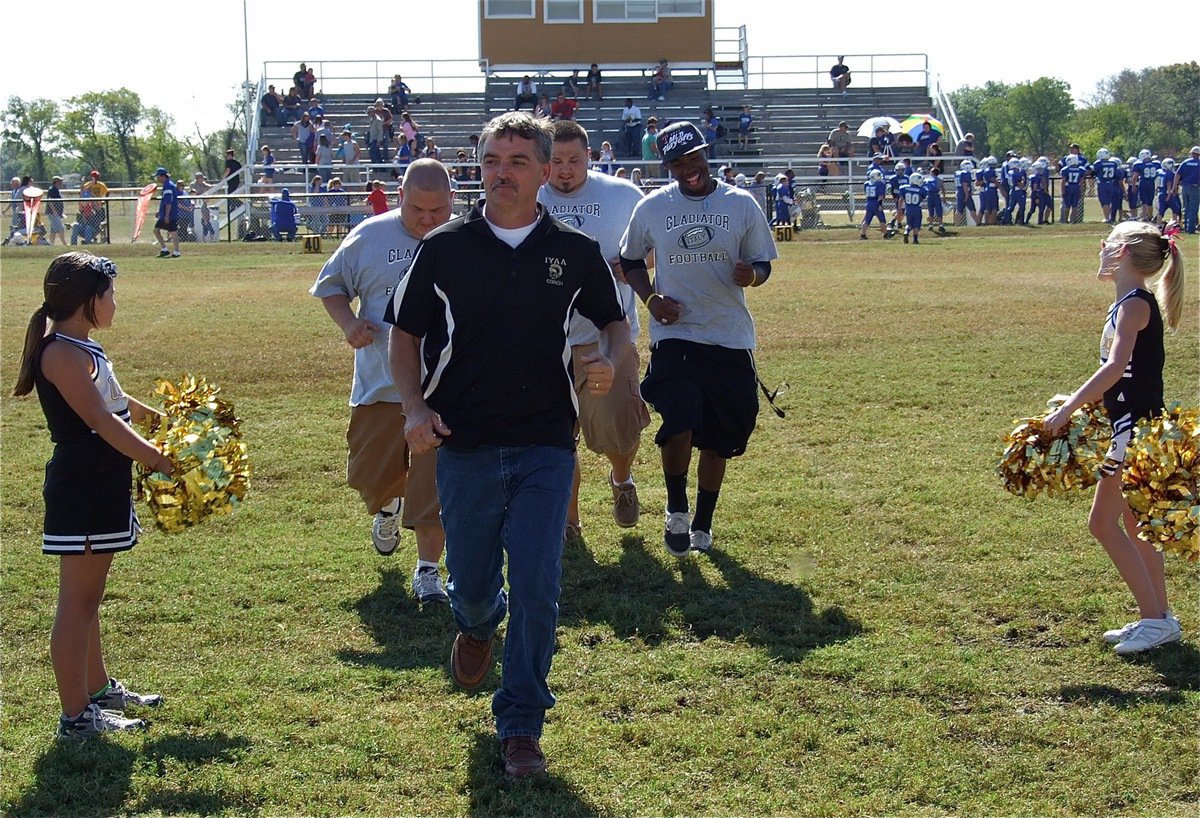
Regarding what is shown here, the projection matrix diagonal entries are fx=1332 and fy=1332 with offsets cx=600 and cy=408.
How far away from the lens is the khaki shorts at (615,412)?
23.1 feet

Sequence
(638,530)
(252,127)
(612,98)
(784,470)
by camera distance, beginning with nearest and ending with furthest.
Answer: (638,530) < (784,470) < (252,127) < (612,98)

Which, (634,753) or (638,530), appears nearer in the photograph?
(634,753)

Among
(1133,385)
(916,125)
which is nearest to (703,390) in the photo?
(1133,385)

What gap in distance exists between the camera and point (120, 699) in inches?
191

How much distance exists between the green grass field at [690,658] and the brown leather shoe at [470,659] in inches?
4.9

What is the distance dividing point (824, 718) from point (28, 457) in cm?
682

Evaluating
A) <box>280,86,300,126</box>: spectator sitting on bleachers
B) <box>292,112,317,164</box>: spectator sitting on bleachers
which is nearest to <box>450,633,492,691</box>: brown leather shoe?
<box>292,112,317,164</box>: spectator sitting on bleachers

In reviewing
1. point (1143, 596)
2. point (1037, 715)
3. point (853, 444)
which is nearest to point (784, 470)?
point (853, 444)

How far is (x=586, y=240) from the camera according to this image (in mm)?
4477

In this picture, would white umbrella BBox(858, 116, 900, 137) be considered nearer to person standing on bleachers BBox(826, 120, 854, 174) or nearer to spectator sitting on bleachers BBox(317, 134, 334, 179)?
person standing on bleachers BBox(826, 120, 854, 174)

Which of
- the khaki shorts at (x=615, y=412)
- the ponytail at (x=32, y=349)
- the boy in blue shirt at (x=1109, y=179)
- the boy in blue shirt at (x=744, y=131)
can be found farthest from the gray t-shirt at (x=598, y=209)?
the boy in blue shirt at (x=744, y=131)

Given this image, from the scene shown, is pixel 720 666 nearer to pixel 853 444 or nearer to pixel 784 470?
pixel 784 470

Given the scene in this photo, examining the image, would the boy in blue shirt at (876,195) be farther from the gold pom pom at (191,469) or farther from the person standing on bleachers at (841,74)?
the gold pom pom at (191,469)

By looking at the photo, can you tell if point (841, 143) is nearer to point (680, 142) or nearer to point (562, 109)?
point (562, 109)
